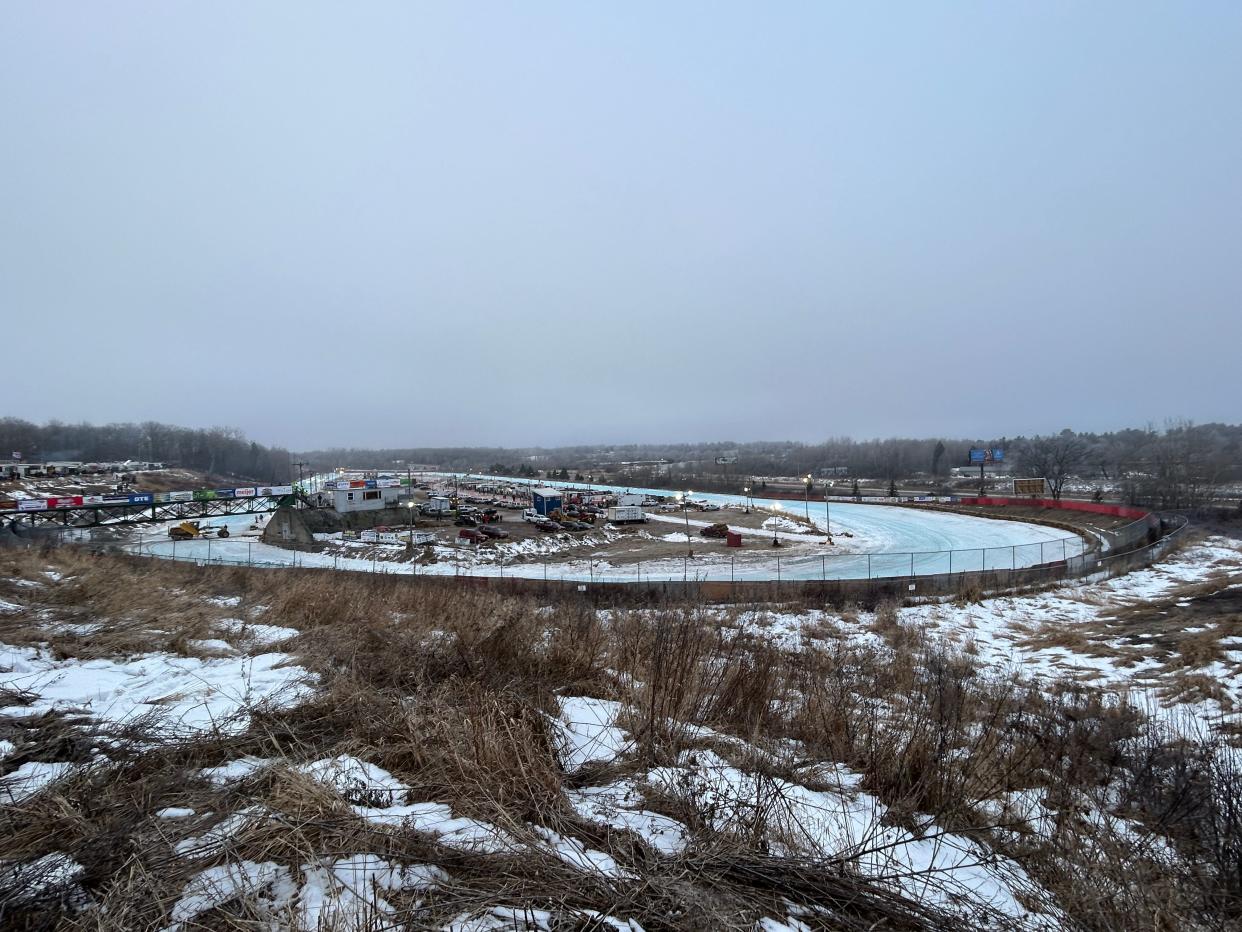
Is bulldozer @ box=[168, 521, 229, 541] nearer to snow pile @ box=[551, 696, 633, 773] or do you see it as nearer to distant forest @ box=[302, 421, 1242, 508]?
snow pile @ box=[551, 696, 633, 773]

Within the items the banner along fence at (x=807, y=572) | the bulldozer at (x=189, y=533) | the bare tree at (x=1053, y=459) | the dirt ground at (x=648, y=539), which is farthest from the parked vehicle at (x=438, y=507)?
the bare tree at (x=1053, y=459)

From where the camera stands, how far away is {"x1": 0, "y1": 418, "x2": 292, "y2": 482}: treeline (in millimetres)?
127000

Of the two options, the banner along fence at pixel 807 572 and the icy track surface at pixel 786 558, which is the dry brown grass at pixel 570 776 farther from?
the icy track surface at pixel 786 558

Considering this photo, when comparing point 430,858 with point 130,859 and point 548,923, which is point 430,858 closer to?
point 548,923

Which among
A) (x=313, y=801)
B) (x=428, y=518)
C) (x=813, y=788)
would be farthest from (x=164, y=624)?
(x=428, y=518)

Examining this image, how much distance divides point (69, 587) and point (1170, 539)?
48948 millimetres

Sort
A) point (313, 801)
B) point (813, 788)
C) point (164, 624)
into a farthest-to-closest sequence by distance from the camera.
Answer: point (164, 624), point (813, 788), point (313, 801)

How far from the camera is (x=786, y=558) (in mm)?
36719

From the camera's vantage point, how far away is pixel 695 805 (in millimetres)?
2871

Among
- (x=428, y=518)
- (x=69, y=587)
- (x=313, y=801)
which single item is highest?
(x=313, y=801)

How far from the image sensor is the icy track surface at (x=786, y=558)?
97.7 ft

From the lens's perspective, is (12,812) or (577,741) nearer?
(12,812)

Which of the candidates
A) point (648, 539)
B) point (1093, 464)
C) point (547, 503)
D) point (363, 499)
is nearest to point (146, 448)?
point (363, 499)

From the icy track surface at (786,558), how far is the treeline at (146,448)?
9948 centimetres
